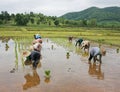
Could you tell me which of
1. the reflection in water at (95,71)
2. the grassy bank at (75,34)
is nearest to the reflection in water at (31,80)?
the reflection in water at (95,71)

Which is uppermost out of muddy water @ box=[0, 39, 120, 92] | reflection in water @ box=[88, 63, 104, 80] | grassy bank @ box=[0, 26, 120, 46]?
muddy water @ box=[0, 39, 120, 92]

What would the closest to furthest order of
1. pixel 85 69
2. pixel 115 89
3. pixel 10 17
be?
pixel 115 89 → pixel 85 69 → pixel 10 17

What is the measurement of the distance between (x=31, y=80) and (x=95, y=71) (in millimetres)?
3509

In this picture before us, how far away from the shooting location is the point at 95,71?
12.7m

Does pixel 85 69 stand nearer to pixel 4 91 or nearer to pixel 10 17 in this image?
pixel 4 91

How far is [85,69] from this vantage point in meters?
13.1

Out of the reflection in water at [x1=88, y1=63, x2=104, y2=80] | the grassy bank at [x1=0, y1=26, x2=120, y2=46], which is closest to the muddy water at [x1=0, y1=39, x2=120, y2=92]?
the reflection in water at [x1=88, y1=63, x2=104, y2=80]

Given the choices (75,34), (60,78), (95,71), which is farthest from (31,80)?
(75,34)

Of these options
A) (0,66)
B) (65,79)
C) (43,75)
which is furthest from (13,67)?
(65,79)

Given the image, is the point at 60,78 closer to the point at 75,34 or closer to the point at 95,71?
the point at 95,71

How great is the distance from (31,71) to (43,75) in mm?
1027

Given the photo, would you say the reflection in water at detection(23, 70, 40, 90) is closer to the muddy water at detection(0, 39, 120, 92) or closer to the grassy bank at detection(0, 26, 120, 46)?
the muddy water at detection(0, 39, 120, 92)

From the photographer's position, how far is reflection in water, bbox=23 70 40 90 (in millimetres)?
9514

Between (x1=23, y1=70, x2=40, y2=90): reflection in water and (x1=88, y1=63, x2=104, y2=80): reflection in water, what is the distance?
2485 millimetres
